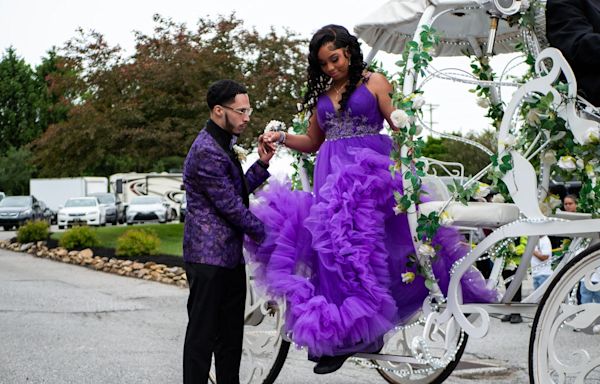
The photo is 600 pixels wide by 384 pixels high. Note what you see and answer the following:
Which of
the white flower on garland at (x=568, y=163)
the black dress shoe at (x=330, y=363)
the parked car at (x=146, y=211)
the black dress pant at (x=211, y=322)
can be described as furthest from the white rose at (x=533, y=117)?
the parked car at (x=146, y=211)

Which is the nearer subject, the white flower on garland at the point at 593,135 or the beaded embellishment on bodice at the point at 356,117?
the white flower on garland at the point at 593,135

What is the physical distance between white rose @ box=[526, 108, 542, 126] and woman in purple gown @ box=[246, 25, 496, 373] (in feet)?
2.71

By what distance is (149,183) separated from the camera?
51.0 metres

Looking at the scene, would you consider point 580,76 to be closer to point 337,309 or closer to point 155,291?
point 337,309

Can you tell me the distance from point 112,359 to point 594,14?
531cm

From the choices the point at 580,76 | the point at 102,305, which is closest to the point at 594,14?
the point at 580,76

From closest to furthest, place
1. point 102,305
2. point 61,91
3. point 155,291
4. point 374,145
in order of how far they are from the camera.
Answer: point 374,145
point 102,305
point 155,291
point 61,91

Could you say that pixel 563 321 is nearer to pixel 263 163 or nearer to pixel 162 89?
pixel 263 163

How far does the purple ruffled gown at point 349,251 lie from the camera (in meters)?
4.98

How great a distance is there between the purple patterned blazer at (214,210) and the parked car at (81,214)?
3497 centimetres

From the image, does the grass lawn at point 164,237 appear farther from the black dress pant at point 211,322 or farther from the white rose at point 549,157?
the white rose at point 549,157

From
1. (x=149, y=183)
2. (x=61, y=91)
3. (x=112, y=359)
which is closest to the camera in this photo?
(x=112, y=359)

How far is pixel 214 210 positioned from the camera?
17.9 ft

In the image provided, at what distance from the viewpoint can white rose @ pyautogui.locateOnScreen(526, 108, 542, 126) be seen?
466 cm
